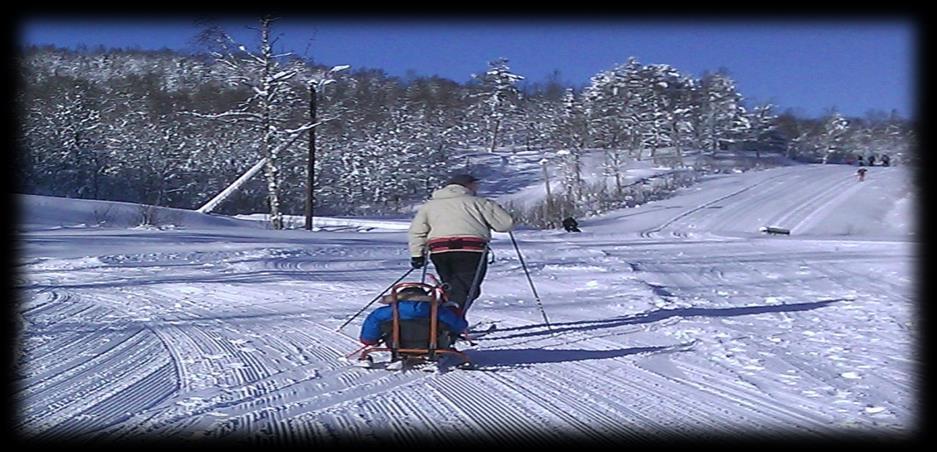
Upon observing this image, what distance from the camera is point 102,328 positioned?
9164 mm

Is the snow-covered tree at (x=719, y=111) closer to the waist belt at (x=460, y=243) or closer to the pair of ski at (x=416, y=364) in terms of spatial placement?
the waist belt at (x=460, y=243)

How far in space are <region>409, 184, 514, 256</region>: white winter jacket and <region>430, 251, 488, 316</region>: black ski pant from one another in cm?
17

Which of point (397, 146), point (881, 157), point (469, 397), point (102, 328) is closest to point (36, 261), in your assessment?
point (102, 328)

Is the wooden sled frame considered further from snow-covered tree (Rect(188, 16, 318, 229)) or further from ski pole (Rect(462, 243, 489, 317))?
snow-covered tree (Rect(188, 16, 318, 229))

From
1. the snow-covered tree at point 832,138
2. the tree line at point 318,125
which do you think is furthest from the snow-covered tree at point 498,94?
the snow-covered tree at point 832,138

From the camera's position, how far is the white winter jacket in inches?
316

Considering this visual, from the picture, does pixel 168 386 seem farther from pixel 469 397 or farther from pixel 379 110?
pixel 379 110

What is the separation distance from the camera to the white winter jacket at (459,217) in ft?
26.3

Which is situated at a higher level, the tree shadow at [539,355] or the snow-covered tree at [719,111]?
the snow-covered tree at [719,111]

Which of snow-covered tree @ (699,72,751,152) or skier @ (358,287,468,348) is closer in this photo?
skier @ (358,287,468,348)

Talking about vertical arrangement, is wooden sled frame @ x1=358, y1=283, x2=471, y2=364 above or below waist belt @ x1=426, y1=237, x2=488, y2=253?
below

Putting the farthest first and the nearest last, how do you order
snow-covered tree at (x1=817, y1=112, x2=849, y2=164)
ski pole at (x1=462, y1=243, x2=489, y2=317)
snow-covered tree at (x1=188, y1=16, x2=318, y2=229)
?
snow-covered tree at (x1=817, y1=112, x2=849, y2=164), snow-covered tree at (x1=188, y1=16, x2=318, y2=229), ski pole at (x1=462, y1=243, x2=489, y2=317)

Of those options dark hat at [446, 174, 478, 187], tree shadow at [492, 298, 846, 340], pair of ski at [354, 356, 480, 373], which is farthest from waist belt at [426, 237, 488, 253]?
tree shadow at [492, 298, 846, 340]

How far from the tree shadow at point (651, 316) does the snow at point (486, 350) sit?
0.15 ft
